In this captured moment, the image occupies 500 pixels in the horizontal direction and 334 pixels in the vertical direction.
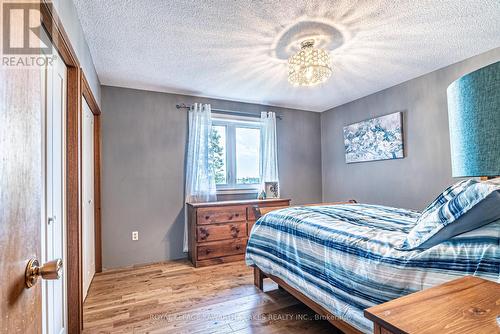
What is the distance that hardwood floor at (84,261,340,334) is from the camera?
1.82 metres

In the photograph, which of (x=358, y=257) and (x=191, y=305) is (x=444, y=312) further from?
(x=191, y=305)

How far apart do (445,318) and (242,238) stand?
9.26 feet

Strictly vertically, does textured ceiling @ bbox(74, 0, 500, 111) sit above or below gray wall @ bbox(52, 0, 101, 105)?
above

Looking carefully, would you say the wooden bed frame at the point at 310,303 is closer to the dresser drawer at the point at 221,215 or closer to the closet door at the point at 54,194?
the dresser drawer at the point at 221,215

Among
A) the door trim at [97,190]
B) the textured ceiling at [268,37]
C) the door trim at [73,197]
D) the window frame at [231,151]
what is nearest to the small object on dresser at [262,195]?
the window frame at [231,151]

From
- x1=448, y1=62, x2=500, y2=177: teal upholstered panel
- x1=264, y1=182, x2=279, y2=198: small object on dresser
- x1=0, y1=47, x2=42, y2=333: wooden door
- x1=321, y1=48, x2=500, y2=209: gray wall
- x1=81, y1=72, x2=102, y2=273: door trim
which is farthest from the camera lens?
x1=264, y1=182, x2=279, y2=198: small object on dresser

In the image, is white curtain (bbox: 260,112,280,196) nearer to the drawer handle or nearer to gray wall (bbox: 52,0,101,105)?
the drawer handle

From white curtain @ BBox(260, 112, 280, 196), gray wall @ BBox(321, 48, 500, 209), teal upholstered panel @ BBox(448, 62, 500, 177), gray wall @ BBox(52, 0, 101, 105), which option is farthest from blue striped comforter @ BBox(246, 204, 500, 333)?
gray wall @ BBox(52, 0, 101, 105)

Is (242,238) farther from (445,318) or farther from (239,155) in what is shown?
(445,318)

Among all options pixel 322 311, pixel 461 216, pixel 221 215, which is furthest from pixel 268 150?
pixel 461 216

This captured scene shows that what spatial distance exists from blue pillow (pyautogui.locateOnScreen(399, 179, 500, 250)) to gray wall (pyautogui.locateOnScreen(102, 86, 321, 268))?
2886mm

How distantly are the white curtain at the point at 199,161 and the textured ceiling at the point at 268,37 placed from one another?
464mm

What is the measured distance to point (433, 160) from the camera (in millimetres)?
2863

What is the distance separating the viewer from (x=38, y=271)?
614 mm
